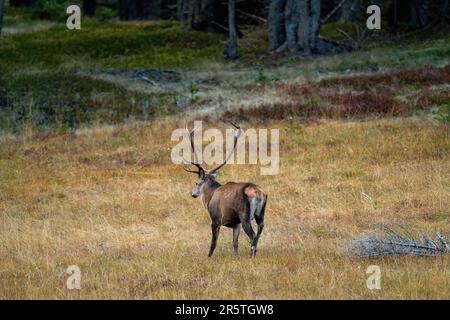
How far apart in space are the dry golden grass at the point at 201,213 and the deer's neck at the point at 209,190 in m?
0.83

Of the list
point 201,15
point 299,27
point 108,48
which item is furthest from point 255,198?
point 201,15

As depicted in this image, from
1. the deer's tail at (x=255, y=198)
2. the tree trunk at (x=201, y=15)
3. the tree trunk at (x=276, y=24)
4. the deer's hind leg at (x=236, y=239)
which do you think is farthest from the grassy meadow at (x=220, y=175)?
the tree trunk at (x=201, y=15)

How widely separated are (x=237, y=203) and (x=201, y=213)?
456 centimetres

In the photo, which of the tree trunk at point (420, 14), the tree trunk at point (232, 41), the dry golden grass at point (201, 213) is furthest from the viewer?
the tree trunk at point (420, 14)

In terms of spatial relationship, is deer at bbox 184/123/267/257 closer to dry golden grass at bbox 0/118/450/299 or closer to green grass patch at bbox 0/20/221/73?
dry golden grass at bbox 0/118/450/299

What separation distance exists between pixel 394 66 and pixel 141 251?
22.1 metres

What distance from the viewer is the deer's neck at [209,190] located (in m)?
12.6

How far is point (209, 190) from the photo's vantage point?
12.6 m

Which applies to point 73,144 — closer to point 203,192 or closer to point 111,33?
point 203,192

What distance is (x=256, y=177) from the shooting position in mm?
19219

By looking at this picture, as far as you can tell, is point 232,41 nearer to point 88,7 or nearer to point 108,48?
point 108,48

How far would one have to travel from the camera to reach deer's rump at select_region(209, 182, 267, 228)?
11.6 m

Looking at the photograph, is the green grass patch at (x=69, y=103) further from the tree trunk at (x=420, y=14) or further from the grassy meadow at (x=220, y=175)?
the tree trunk at (x=420, y=14)

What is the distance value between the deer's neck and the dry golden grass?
2.73ft
